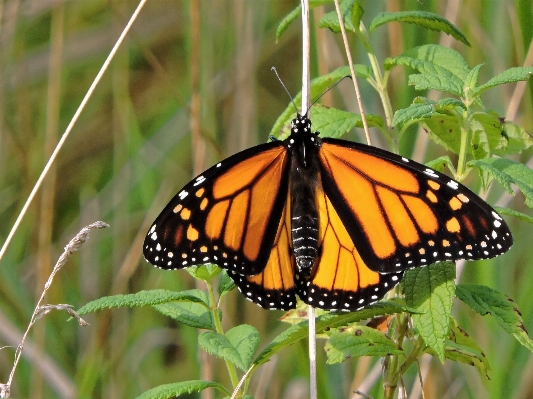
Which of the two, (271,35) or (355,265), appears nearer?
(355,265)

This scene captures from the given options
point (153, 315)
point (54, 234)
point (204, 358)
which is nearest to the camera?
point (204, 358)

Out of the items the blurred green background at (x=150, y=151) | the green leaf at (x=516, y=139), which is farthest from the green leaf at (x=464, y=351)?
the blurred green background at (x=150, y=151)

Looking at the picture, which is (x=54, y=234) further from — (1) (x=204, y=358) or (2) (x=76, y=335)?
(1) (x=204, y=358)

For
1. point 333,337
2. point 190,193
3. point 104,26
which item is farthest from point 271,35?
point 333,337

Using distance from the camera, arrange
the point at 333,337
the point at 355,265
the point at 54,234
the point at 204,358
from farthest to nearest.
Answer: the point at 54,234, the point at 204,358, the point at 355,265, the point at 333,337

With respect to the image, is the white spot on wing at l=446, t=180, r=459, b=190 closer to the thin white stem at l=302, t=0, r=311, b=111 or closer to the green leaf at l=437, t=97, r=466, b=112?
the green leaf at l=437, t=97, r=466, b=112

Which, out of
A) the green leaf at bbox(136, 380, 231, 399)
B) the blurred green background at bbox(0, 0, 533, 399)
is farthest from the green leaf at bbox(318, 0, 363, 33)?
the blurred green background at bbox(0, 0, 533, 399)
